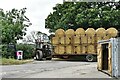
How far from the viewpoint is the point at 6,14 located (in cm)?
4534

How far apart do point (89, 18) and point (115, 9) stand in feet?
11.9

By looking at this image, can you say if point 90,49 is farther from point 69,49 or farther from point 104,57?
point 104,57

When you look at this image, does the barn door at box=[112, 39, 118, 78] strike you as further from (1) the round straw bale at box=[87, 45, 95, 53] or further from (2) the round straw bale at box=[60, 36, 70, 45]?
(2) the round straw bale at box=[60, 36, 70, 45]

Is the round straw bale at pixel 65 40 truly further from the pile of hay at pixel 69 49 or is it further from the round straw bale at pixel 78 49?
the round straw bale at pixel 78 49

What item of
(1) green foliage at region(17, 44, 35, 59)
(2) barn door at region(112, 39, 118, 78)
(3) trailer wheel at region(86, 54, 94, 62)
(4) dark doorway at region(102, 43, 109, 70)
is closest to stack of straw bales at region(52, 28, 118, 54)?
(3) trailer wheel at region(86, 54, 94, 62)

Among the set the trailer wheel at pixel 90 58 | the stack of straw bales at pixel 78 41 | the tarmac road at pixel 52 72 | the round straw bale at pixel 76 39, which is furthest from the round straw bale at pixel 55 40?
the tarmac road at pixel 52 72

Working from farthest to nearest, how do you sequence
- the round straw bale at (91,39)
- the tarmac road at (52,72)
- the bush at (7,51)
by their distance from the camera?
the bush at (7,51)
the round straw bale at (91,39)
the tarmac road at (52,72)

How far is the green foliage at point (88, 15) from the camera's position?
39.7 meters

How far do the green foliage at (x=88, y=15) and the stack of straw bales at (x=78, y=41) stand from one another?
Answer: 630cm

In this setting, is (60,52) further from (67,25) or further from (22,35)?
(22,35)

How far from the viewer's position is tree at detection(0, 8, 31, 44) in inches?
1580

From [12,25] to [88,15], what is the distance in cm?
886

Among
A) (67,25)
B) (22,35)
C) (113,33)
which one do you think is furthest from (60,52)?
(22,35)

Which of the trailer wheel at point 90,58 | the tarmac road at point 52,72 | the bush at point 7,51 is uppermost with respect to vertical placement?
the bush at point 7,51
